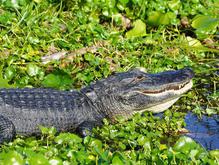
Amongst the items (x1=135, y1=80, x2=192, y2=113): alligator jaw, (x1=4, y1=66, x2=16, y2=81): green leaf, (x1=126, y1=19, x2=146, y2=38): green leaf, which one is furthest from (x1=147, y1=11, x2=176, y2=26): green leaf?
(x1=4, y1=66, x2=16, y2=81): green leaf

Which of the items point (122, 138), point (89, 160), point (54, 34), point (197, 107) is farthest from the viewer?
point (54, 34)

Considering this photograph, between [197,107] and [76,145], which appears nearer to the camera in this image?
[76,145]

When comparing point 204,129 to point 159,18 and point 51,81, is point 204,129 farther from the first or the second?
point 159,18

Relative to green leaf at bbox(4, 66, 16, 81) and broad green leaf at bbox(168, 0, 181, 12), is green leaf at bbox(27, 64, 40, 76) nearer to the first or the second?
green leaf at bbox(4, 66, 16, 81)

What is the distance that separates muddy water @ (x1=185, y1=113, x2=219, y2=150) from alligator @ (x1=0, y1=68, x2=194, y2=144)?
0.84ft

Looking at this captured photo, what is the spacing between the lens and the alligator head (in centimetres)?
662

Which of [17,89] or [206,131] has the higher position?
[17,89]

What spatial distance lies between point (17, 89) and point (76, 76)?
3.17 feet

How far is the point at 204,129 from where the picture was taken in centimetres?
652

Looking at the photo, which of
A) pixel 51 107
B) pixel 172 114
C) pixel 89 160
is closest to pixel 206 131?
pixel 172 114

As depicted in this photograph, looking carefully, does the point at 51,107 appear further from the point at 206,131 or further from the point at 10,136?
the point at 206,131

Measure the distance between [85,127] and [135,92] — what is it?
62 centimetres

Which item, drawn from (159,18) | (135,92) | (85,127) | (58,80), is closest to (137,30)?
(159,18)

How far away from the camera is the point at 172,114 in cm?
668
